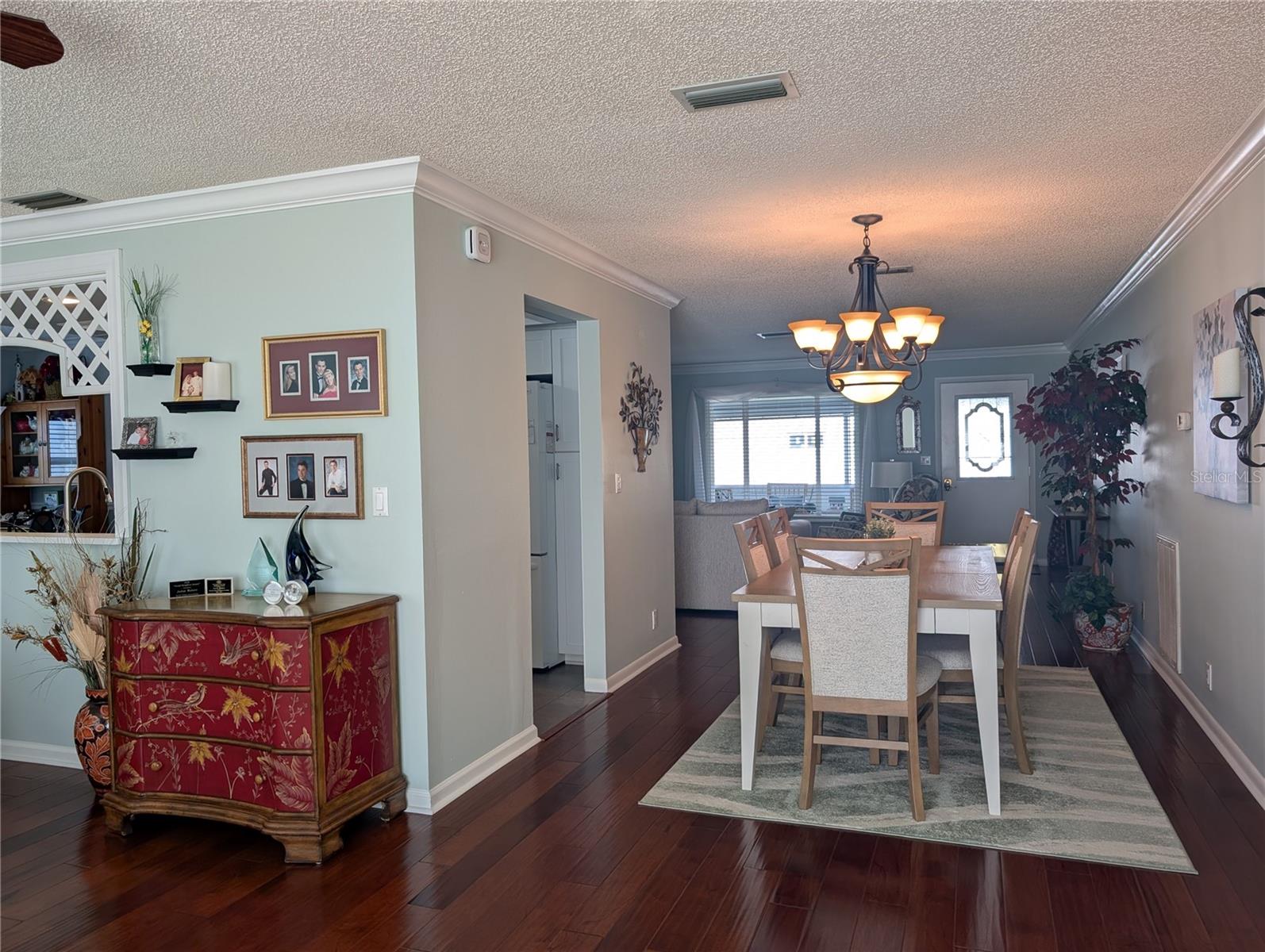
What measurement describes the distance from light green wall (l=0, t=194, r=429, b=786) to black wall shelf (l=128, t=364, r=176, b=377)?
8 cm

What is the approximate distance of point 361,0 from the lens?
2115 mm

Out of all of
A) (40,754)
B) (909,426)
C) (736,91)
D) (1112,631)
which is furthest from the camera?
(909,426)

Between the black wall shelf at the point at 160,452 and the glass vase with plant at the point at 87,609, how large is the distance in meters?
0.24

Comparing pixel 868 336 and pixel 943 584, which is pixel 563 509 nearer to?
pixel 868 336

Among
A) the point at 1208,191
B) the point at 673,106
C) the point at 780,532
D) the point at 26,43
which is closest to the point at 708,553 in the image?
the point at 780,532

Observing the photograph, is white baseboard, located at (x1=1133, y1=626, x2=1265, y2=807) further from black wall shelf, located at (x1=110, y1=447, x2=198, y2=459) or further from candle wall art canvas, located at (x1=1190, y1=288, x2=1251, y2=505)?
black wall shelf, located at (x1=110, y1=447, x2=198, y2=459)

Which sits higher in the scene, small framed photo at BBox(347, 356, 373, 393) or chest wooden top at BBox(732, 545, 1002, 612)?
small framed photo at BBox(347, 356, 373, 393)

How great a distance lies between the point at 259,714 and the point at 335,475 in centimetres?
91

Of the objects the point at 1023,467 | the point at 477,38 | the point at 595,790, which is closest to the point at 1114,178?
the point at 477,38

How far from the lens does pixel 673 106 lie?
279 cm

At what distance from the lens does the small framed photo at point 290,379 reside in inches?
139

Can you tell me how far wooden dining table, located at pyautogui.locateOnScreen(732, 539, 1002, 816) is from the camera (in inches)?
126

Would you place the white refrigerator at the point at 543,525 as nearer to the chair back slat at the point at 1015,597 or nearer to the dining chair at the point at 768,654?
the dining chair at the point at 768,654

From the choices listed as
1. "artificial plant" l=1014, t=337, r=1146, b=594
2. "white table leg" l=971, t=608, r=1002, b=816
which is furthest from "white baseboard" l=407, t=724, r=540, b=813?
"artificial plant" l=1014, t=337, r=1146, b=594
